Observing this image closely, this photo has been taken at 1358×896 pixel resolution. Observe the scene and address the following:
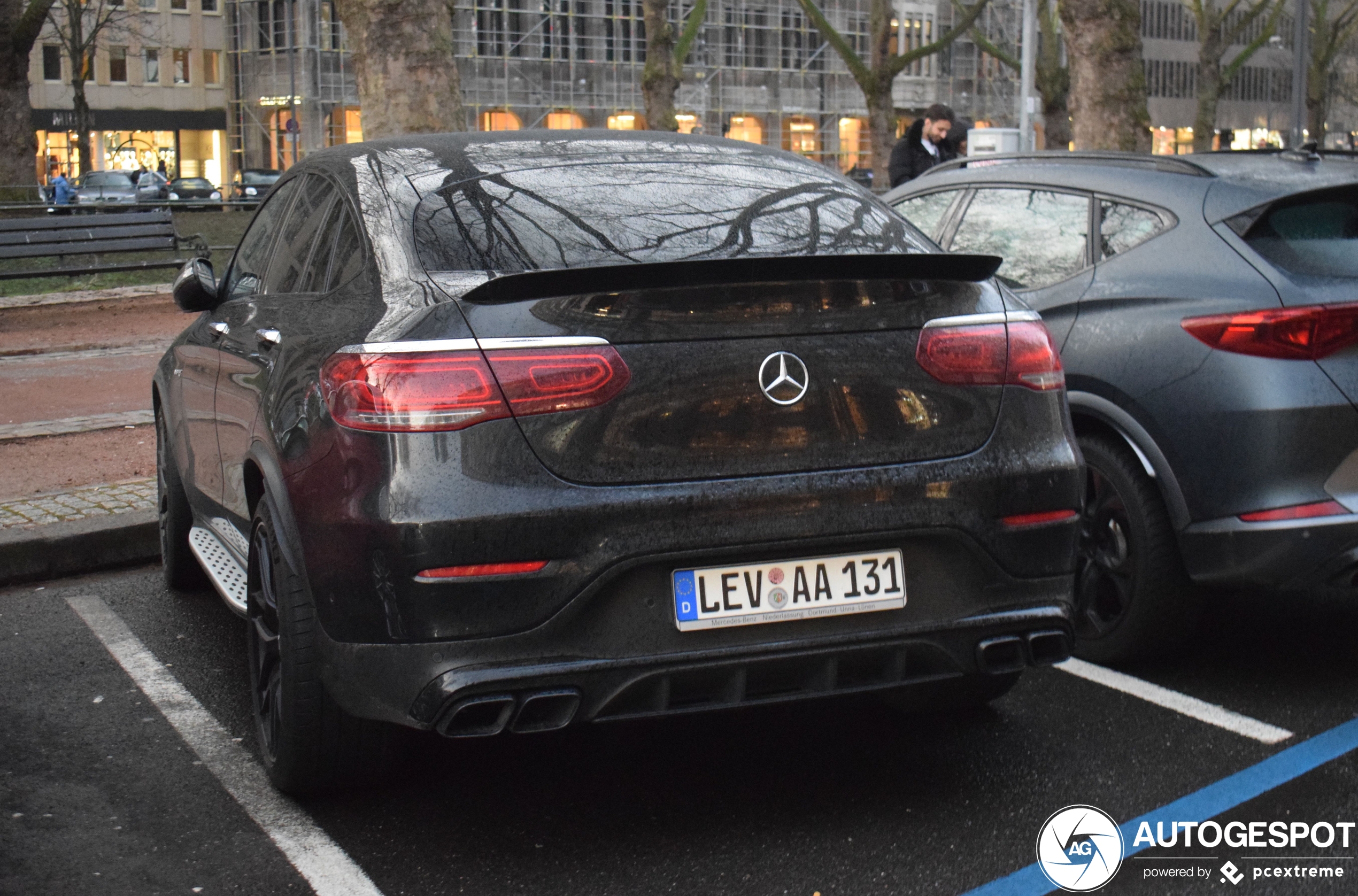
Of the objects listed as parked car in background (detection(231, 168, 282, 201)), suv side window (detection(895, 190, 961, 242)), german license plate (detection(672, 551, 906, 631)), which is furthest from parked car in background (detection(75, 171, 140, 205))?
german license plate (detection(672, 551, 906, 631))

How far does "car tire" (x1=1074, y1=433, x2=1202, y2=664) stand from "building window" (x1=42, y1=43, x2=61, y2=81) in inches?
2791

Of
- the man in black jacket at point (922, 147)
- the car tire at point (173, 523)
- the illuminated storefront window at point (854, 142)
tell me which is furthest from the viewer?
the illuminated storefront window at point (854, 142)

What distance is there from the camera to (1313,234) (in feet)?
16.0

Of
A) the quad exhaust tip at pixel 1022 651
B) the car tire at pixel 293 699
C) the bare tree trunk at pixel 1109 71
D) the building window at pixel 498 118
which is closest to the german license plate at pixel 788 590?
the quad exhaust tip at pixel 1022 651

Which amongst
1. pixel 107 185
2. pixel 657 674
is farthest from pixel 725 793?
pixel 107 185

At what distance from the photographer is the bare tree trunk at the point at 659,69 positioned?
3762 cm

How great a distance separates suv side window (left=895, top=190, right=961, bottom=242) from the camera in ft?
20.9

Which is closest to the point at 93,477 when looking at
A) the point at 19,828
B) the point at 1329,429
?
the point at 19,828

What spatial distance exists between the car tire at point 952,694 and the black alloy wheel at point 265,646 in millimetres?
1646

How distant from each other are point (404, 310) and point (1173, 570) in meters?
2.56

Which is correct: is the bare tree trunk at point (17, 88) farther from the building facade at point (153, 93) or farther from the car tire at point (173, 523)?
the building facade at point (153, 93)

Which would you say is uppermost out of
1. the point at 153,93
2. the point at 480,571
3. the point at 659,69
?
the point at 153,93

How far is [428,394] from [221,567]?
6.10 ft

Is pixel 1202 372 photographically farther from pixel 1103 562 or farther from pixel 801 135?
pixel 801 135
